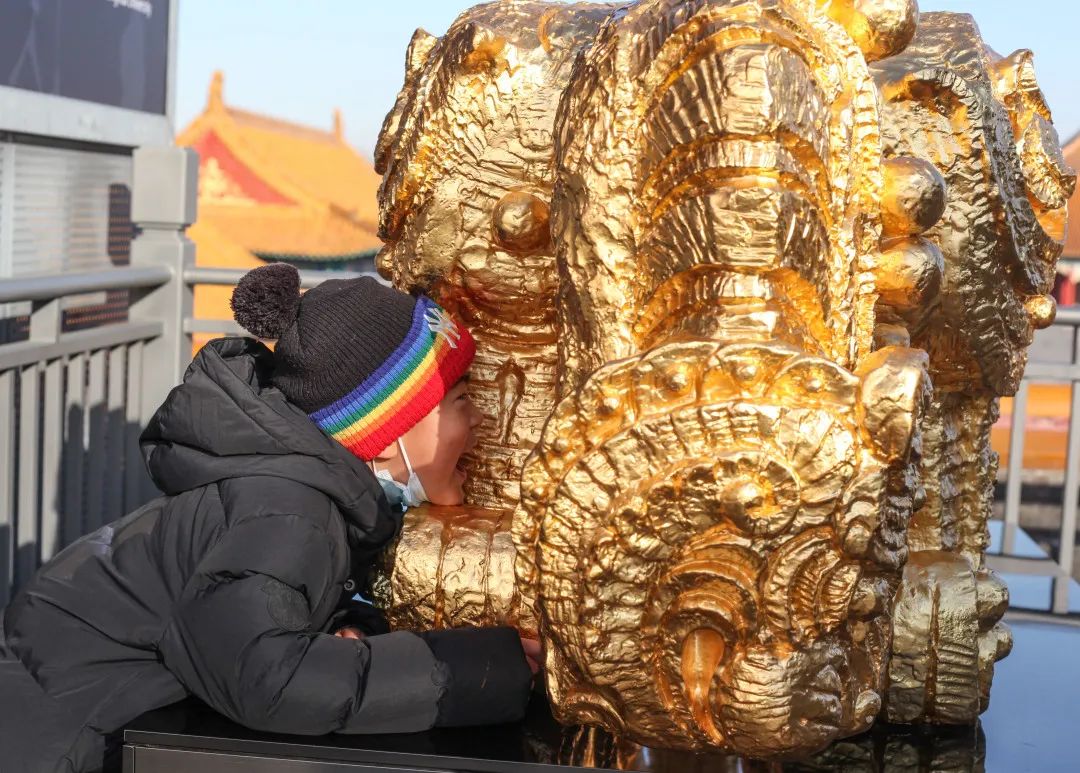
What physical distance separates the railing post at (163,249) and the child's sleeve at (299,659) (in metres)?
1.90

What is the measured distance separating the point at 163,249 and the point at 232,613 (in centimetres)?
203

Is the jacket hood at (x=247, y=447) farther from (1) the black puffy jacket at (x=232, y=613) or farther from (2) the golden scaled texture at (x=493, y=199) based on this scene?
(2) the golden scaled texture at (x=493, y=199)

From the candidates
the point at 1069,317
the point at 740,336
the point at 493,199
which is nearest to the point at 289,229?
the point at 1069,317

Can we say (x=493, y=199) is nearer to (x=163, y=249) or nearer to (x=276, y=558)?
(x=276, y=558)

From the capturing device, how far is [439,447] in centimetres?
118

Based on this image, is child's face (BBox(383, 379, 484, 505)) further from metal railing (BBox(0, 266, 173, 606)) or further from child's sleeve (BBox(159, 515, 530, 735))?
metal railing (BBox(0, 266, 173, 606))

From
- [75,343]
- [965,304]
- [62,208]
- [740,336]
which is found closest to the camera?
[740,336]

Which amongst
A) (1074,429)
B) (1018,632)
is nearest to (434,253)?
(1018,632)

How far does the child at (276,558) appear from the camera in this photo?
3.22ft

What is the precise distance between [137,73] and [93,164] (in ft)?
0.94

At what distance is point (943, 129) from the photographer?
108cm

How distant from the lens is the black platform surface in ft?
3.06

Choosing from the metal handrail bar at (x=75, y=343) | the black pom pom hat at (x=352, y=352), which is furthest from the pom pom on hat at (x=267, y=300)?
the metal handrail bar at (x=75, y=343)

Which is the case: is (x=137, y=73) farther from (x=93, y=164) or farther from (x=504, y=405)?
(x=504, y=405)
